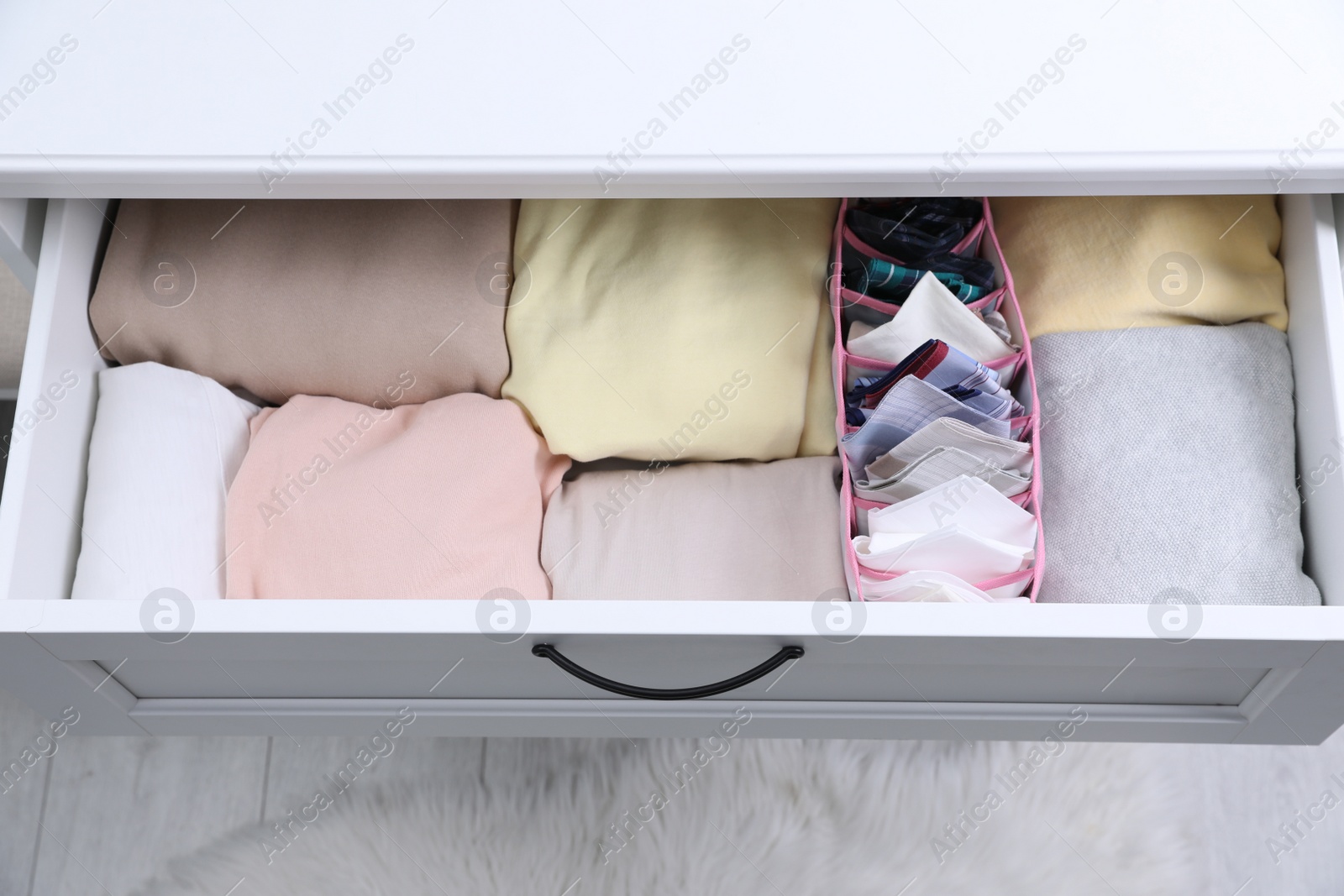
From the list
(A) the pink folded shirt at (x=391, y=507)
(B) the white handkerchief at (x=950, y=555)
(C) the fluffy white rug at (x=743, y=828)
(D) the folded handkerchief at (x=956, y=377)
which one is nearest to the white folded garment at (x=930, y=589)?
(B) the white handkerchief at (x=950, y=555)

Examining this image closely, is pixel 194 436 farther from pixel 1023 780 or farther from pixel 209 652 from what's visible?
pixel 1023 780

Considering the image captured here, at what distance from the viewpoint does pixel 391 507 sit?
2.19 feet

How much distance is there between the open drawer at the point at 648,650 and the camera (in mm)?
500

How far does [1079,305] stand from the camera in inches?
26.4

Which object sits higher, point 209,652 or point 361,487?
point 361,487

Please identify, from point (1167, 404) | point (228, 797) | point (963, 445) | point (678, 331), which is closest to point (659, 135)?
point (678, 331)

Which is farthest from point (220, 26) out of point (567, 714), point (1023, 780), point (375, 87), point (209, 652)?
point (1023, 780)

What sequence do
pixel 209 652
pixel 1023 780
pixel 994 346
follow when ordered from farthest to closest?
pixel 1023 780 → pixel 994 346 → pixel 209 652

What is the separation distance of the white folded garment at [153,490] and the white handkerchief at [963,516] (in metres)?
0.46

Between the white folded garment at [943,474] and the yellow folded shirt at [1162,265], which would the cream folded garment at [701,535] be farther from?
the yellow folded shirt at [1162,265]

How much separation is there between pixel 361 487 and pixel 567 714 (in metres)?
0.22

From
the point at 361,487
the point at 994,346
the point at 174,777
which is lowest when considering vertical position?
the point at 174,777

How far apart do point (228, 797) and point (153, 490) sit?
438mm

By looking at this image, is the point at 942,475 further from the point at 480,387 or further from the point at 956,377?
the point at 480,387
